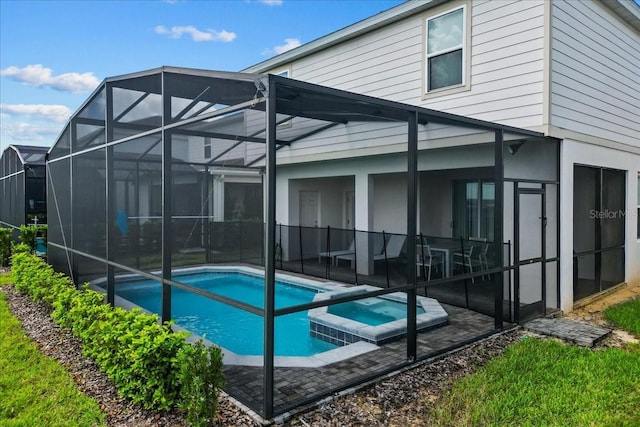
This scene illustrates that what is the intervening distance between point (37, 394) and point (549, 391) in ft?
14.6

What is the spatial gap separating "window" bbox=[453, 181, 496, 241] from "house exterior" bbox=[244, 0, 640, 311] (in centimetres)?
94

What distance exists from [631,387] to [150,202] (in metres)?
5.24

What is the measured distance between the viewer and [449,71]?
739cm

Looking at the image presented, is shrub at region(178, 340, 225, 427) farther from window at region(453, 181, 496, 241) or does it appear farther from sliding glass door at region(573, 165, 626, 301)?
window at region(453, 181, 496, 241)

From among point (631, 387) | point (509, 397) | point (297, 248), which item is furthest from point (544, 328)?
point (297, 248)

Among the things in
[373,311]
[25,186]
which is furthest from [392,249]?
[25,186]

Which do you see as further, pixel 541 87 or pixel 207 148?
pixel 541 87

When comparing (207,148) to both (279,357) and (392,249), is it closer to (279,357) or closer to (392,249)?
(279,357)

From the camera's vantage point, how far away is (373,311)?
282 inches

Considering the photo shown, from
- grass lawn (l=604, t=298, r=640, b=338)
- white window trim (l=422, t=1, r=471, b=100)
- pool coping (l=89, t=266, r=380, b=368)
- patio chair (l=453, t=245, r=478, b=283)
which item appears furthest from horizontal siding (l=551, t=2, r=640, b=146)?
pool coping (l=89, t=266, r=380, b=368)

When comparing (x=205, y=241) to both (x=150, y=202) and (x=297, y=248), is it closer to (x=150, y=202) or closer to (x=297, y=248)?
(x=150, y=202)

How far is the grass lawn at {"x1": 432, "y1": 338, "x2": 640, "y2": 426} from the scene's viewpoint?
134 inches

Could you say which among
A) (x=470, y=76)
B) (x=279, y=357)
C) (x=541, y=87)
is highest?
(x=470, y=76)

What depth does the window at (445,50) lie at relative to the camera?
23.5 ft
